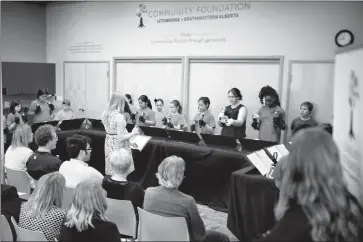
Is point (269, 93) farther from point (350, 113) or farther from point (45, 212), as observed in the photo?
point (45, 212)

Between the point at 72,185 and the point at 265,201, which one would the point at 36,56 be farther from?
the point at 265,201

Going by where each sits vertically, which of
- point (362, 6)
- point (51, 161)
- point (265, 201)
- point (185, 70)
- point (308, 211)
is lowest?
point (265, 201)

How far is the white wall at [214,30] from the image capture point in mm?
5059

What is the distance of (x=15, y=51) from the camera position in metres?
7.95

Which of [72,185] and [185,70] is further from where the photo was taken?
[185,70]

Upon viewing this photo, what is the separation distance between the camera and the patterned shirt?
2.02 m

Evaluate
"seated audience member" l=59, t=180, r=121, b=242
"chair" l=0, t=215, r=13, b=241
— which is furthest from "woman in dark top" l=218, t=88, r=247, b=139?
"chair" l=0, t=215, r=13, b=241

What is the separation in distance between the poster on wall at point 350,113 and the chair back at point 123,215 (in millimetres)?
1386

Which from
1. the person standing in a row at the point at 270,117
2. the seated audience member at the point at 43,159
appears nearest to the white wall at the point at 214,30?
the person standing in a row at the point at 270,117

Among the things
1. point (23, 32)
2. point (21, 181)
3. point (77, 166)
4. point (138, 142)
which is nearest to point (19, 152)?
point (21, 181)

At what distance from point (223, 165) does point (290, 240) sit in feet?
8.87

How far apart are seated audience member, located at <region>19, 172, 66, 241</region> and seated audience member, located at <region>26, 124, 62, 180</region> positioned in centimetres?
99

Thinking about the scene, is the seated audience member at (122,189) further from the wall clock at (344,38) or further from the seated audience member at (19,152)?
the wall clock at (344,38)

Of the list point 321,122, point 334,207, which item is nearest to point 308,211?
point 334,207
